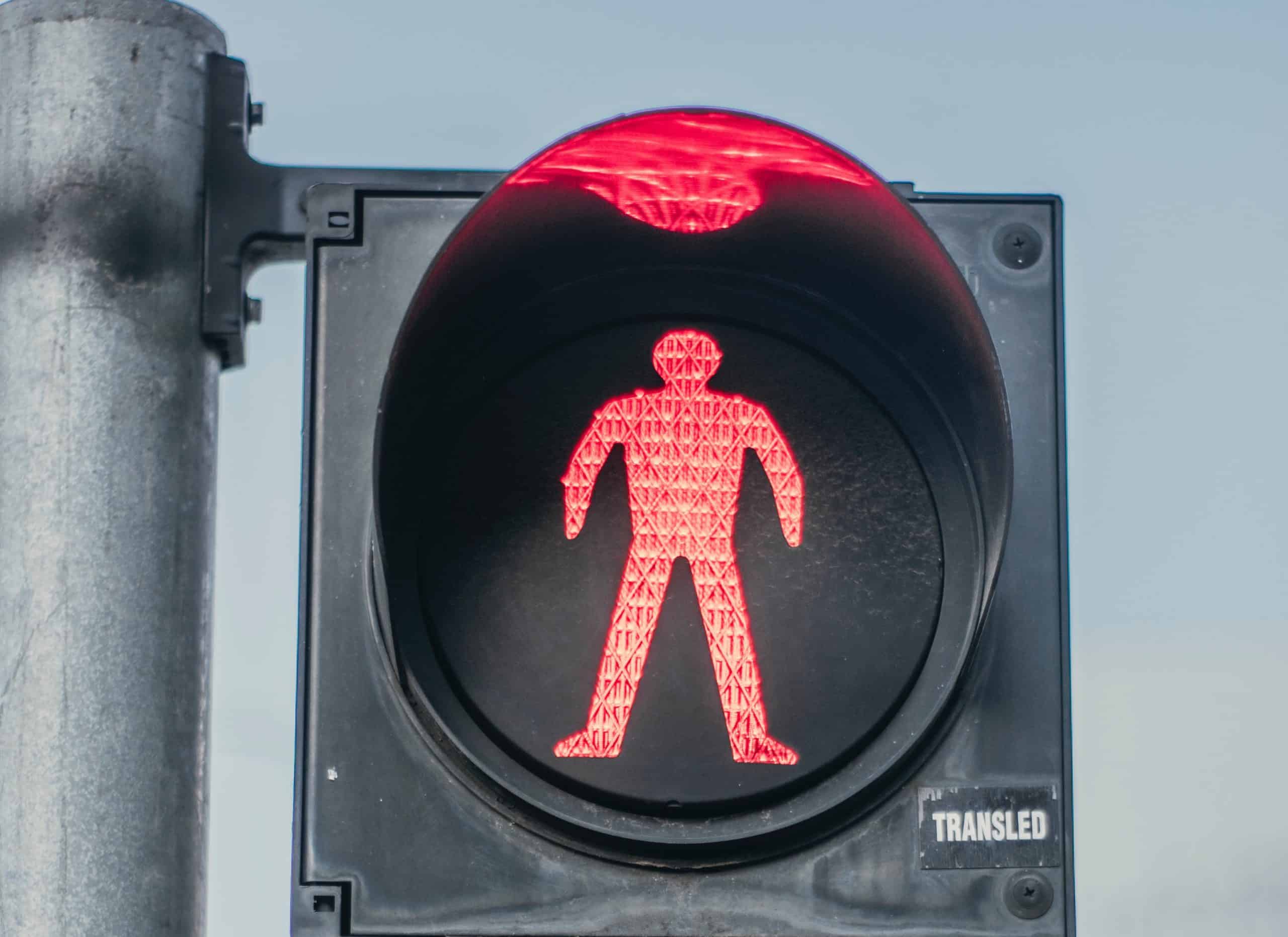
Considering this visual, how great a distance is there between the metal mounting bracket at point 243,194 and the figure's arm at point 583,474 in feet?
1.17

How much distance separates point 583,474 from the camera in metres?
2.27

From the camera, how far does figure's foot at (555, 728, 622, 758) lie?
222 cm

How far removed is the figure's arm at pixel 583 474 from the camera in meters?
2.27

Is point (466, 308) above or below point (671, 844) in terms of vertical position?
above

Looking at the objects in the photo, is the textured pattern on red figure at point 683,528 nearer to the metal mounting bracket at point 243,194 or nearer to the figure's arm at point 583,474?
the figure's arm at point 583,474

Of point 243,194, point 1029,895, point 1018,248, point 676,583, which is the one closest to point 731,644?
point 676,583

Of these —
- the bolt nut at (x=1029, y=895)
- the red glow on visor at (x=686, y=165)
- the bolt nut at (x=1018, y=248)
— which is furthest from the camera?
the bolt nut at (x=1018, y=248)

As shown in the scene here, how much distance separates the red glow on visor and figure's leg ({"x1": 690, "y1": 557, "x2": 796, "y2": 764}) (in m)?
0.40

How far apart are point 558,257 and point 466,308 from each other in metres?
0.12

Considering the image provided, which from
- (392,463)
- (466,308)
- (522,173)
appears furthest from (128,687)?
(522,173)

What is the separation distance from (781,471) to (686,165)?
34 centimetres

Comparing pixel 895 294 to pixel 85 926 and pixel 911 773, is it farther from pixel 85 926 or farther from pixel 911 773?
pixel 85 926

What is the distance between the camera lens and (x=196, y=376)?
7.82ft

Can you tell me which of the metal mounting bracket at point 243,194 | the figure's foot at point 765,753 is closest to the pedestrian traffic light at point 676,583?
the figure's foot at point 765,753
